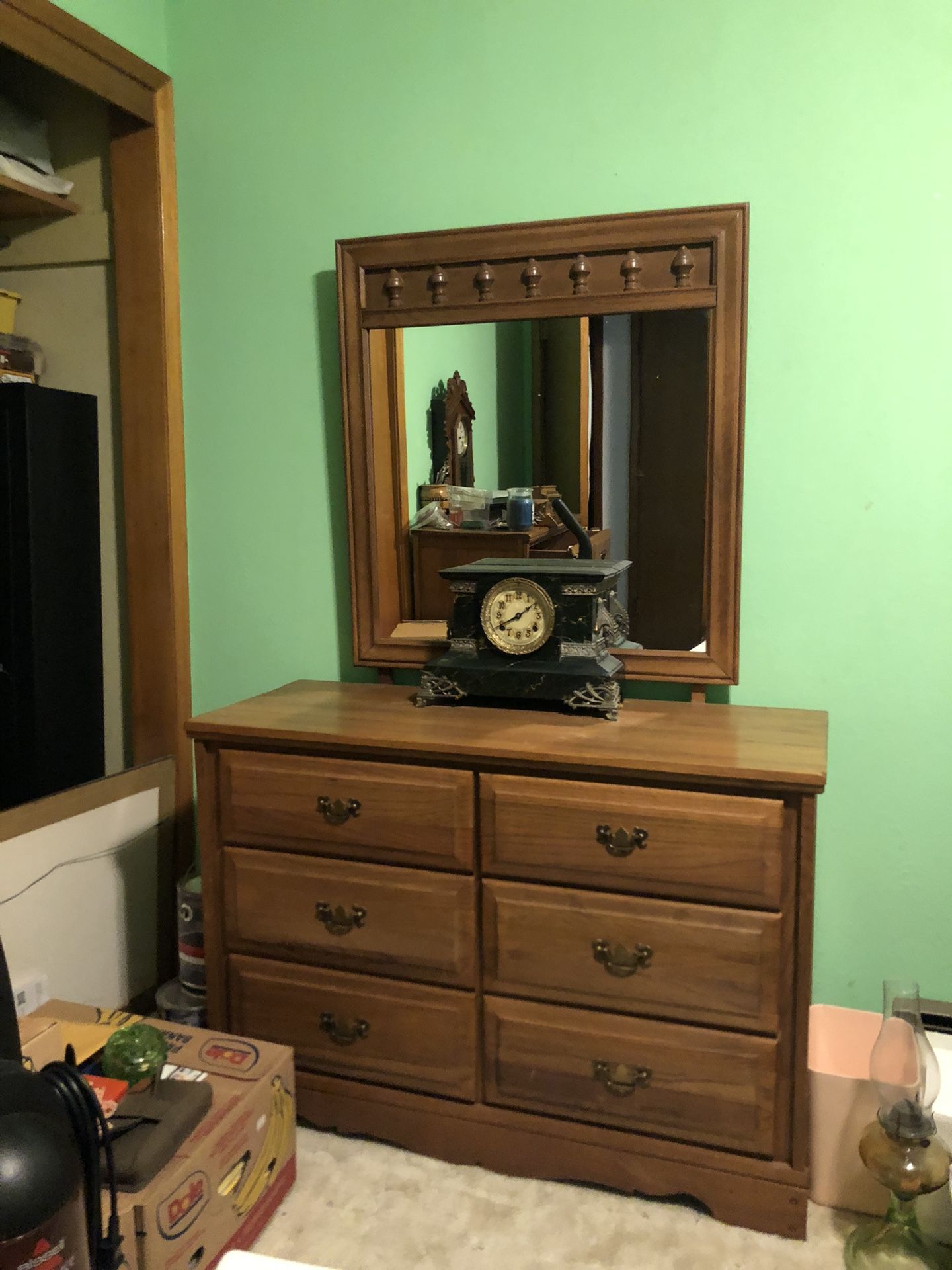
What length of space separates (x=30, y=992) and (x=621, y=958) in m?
1.15

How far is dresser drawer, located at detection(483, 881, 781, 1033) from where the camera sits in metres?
1.50

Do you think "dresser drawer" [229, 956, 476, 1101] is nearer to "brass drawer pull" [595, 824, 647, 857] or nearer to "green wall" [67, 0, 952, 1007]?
"brass drawer pull" [595, 824, 647, 857]

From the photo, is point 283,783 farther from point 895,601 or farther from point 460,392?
point 895,601

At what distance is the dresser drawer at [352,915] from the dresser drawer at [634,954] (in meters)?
0.06

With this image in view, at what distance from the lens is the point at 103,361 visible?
87.2 inches

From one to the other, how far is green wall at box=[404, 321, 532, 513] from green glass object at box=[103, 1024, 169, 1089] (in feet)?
3.66

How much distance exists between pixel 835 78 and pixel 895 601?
0.93 meters

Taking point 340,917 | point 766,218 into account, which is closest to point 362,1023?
point 340,917

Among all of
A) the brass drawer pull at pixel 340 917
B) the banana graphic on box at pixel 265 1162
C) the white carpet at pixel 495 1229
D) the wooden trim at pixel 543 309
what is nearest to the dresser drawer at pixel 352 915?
the brass drawer pull at pixel 340 917

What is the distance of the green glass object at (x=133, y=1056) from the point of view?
1395mm

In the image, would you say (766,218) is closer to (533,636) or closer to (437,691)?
(533,636)

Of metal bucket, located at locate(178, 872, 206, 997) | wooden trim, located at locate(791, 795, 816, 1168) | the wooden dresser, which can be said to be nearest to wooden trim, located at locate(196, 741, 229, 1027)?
the wooden dresser

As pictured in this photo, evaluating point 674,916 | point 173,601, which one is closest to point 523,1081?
point 674,916

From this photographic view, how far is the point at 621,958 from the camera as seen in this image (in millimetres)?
1560
